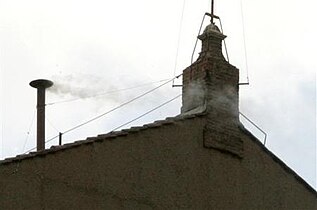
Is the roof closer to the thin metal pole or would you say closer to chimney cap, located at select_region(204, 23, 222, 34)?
chimney cap, located at select_region(204, 23, 222, 34)

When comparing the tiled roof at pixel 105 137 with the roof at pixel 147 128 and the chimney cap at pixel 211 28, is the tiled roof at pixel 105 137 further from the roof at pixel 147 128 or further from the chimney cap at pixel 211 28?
the chimney cap at pixel 211 28

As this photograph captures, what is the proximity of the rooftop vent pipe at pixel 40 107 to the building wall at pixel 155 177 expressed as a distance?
484cm

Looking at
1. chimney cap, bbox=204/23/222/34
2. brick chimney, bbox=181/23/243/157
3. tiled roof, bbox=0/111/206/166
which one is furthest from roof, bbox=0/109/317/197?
chimney cap, bbox=204/23/222/34

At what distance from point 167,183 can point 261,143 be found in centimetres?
279

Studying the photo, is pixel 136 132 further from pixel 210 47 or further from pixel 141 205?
pixel 210 47

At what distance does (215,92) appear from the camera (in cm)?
1919

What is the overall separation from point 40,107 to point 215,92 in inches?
196

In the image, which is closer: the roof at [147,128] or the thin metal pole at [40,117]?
the roof at [147,128]

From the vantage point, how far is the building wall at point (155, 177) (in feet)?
51.4

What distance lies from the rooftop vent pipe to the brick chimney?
3.66 meters

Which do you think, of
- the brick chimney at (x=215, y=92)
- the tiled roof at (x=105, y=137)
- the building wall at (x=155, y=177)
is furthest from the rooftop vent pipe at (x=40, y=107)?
the building wall at (x=155, y=177)

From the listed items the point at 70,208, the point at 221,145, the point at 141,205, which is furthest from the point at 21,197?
the point at 221,145

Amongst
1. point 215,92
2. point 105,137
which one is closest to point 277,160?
point 215,92

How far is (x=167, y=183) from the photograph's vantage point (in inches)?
691
